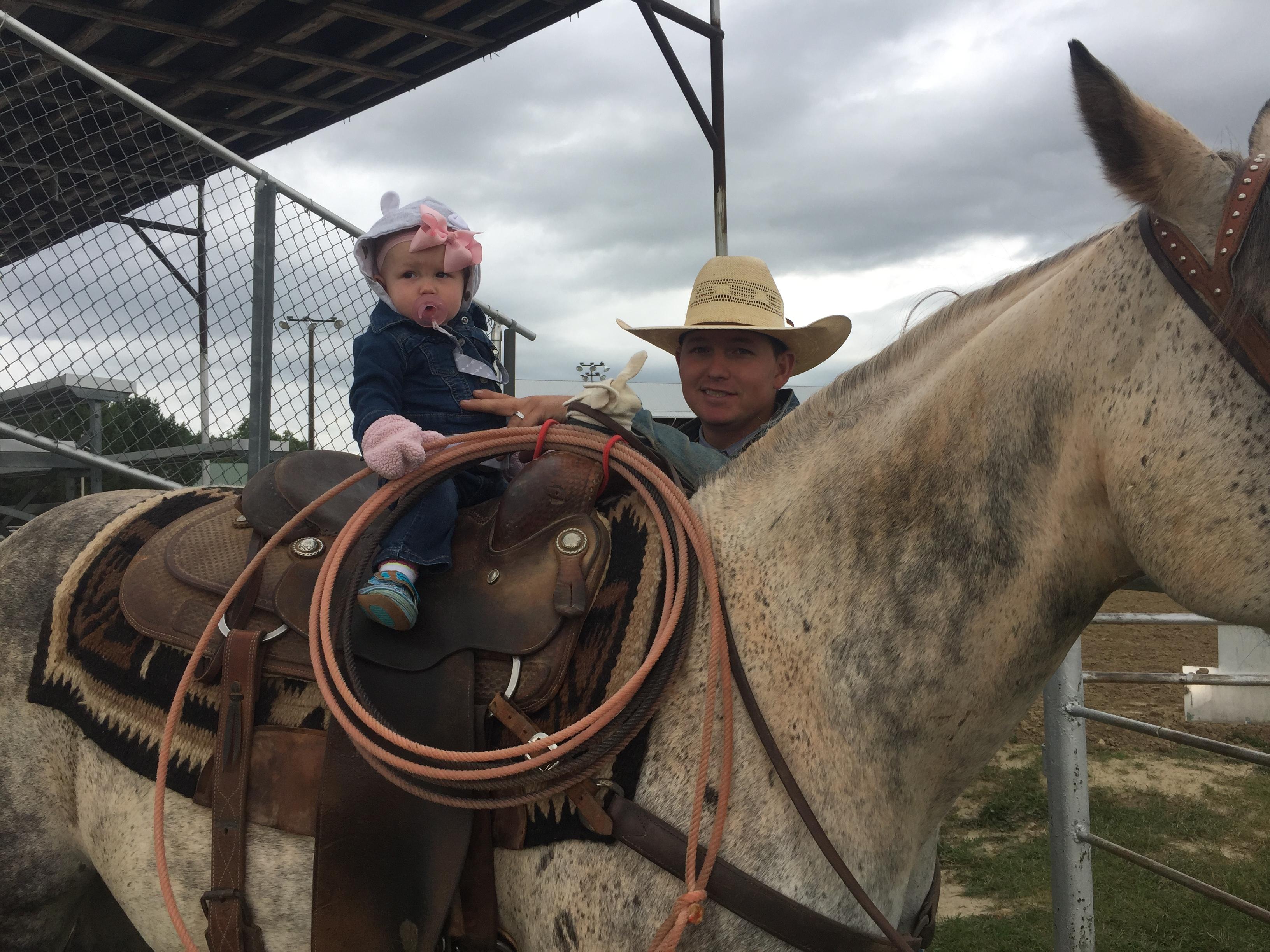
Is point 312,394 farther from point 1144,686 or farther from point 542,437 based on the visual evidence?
point 1144,686

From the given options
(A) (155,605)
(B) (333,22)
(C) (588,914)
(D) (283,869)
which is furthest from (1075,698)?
(B) (333,22)

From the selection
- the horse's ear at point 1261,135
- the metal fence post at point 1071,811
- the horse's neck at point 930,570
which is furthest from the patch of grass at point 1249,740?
the horse's ear at point 1261,135

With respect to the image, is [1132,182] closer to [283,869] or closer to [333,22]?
[283,869]

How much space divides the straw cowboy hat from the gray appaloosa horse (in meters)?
0.95

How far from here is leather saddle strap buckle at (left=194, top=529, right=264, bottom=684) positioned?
5.71ft

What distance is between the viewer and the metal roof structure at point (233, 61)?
15.7ft

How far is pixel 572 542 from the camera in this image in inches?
63.0

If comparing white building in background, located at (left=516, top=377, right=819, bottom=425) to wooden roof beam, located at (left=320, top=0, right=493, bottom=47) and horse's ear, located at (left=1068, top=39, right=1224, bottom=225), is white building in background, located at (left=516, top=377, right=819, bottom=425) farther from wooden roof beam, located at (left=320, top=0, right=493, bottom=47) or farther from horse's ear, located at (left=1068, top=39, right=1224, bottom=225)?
horse's ear, located at (left=1068, top=39, right=1224, bottom=225)

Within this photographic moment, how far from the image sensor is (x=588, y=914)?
4.50ft

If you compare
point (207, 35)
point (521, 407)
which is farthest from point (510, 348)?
point (521, 407)

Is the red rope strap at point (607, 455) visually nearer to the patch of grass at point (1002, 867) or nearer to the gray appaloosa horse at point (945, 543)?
the gray appaloosa horse at point (945, 543)

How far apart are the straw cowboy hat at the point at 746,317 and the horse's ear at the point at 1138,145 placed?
133cm

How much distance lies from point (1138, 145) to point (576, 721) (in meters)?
1.21

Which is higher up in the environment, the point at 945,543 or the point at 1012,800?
the point at 945,543
